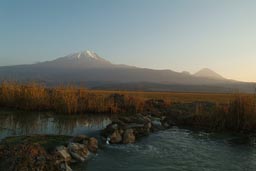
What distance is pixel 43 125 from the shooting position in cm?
1756

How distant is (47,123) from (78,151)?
24.3 ft

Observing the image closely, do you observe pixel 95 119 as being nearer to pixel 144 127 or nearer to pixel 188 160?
pixel 144 127

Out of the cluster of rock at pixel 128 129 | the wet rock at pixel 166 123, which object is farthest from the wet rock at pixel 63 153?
the wet rock at pixel 166 123

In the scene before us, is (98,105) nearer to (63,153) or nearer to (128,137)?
(128,137)

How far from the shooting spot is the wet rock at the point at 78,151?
36.3ft

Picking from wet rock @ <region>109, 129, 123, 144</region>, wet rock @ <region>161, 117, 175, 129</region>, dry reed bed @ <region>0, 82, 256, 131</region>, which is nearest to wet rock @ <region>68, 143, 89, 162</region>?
wet rock @ <region>109, 129, 123, 144</region>

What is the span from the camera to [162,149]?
42.9ft

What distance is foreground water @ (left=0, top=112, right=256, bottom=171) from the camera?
35.4 ft

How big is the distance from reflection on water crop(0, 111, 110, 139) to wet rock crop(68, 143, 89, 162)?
4235 mm

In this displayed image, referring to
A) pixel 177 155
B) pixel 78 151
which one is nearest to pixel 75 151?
pixel 78 151

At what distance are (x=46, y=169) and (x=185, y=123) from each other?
12445mm

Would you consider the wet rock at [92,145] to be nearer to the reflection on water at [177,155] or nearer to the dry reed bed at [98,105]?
the reflection on water at [177,155]

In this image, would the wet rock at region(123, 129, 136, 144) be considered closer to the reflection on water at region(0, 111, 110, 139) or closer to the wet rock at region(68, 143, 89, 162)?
the reflection on water at region(0, 111, 110, 139)

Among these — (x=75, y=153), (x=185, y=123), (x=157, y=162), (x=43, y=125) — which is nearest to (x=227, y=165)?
(x=157, y=162)
